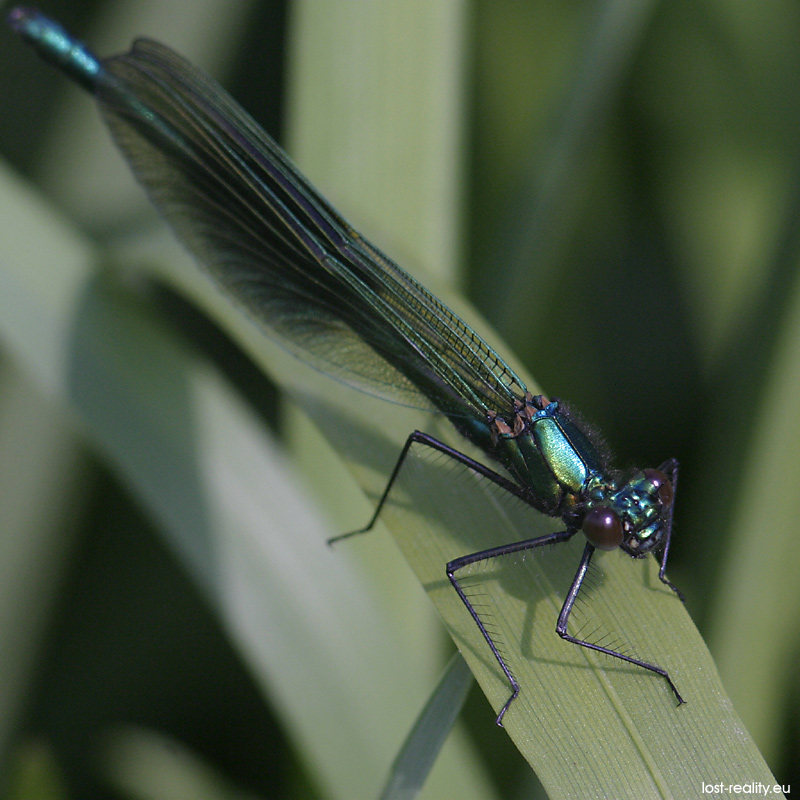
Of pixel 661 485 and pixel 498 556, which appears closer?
pixel 498 556

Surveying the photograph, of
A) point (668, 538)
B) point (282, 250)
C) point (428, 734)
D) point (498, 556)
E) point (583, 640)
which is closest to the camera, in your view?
point (428, 734)

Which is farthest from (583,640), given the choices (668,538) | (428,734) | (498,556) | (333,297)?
(333,297)

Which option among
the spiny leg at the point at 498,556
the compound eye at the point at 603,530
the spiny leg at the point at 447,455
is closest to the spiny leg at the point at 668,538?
the compound eye at the point at 603,530

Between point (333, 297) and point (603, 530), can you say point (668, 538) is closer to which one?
point (603, 530)

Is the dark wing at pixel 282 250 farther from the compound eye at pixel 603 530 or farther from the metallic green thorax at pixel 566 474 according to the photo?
the compound eye at pixel 603 530

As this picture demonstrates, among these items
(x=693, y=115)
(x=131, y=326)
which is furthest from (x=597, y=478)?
(x=693, y=115)

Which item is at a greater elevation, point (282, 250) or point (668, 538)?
point (282, 250)

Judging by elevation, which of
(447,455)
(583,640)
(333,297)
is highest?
(333,297)
